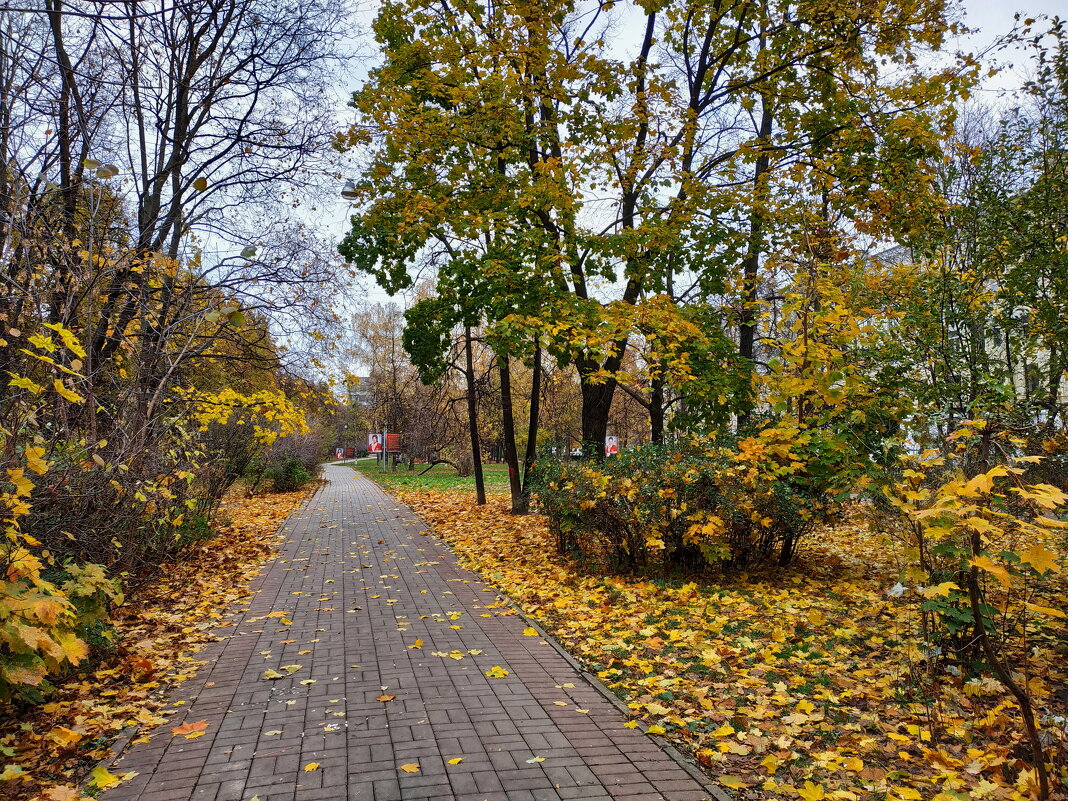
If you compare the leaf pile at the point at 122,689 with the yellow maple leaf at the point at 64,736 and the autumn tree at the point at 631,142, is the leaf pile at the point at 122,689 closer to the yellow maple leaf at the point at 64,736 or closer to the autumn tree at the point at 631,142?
the yellow maple leaf at the point at 64,736

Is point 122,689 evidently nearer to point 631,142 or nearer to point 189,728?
point 189,728

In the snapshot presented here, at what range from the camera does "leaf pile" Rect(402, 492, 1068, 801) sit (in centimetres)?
330

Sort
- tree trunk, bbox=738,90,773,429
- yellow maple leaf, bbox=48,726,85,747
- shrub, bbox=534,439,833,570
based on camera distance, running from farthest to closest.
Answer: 1. tree trunk, bbox=738,90,773,429
2. shrub, bbox=534,439,833,570
3. yellow maple leaf, bbox=48,726,85,747

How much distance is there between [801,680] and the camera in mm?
4559

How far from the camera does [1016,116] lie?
8.55 metres

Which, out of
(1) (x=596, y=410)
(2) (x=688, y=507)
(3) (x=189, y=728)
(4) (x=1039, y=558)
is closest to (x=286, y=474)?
(1) (x=596, y=410)

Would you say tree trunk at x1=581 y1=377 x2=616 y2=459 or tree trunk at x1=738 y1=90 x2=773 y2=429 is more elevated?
tree trunk at x1=738 y1=90 x2=773 y2=429

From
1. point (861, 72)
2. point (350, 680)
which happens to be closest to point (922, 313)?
point (861, 72)

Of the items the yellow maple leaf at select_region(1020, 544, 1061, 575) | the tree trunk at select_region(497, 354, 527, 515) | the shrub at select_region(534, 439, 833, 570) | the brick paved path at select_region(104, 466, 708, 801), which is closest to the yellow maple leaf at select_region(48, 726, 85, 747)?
the brick paved path at select_region(104, 466, 708, 801)

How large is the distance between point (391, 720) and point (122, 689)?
2.04 m

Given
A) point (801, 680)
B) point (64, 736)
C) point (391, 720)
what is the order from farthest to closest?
point (801, 680), point (391, 720), point (64, 736)

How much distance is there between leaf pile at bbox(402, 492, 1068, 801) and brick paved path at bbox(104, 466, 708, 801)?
442 millimetres

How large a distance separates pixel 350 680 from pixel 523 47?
912 centimetres

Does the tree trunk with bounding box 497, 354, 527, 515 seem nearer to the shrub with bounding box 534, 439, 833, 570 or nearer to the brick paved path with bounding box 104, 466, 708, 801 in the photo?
the shrub with bounding box 534, 439, 833, 570
